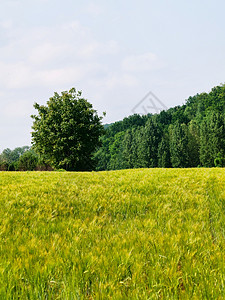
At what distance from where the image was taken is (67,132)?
35250 mm

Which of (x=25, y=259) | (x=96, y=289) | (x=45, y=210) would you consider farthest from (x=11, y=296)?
(x=45, y=210)

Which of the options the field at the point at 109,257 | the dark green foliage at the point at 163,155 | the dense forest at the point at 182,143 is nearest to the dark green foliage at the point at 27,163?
the dense forest at the point at 182,143

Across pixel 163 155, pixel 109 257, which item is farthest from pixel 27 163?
pixel 109 257

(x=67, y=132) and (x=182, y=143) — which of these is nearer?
(x=67, y=132)

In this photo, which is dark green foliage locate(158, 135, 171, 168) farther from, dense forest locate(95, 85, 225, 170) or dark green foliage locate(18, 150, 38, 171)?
dark green foliage locate(18, 150, 38, 171)

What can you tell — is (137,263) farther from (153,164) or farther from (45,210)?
(153,164)

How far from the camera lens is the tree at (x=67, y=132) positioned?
116 feet

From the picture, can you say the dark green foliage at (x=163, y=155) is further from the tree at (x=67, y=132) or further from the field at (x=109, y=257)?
the field at (x=109, y=257)

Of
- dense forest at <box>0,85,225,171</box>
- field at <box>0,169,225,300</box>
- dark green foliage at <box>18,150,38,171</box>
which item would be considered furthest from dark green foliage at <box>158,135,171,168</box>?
field at <box>0,169,225,300</box>

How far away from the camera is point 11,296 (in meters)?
2.20

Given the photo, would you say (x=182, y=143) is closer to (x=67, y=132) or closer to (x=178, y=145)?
(x=178, y=145)

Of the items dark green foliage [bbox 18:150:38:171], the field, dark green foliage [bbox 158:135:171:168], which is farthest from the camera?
dark green foliage [bbox 18:150:38:171]

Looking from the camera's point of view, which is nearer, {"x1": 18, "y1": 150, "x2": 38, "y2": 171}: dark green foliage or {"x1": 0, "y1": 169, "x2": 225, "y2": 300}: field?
{"x1": 0, "y1": 169, "x2": 225, "y2": 300}: field

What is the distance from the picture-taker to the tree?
116 feet
